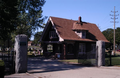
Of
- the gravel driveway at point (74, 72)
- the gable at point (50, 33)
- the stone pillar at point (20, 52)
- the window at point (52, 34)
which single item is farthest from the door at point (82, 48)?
the stone pillar at point (20, 52)

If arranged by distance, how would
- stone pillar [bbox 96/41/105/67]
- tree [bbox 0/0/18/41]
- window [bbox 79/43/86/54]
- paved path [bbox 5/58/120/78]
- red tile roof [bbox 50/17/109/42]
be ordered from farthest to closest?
window [bbox 79/43/86/54], red tile roof [bbox 50/17/109/42], tree [bbox 0/0/18/41], stone pillar [bbox 96/41/105/67], paved path [bbox 5/58/120/78]

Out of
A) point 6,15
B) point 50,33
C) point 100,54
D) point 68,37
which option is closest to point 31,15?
point 50,33

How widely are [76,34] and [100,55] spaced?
1410 cm

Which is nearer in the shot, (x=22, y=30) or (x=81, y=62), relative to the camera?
(x=81, y=62)

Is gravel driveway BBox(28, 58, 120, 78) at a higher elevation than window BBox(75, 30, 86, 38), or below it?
below

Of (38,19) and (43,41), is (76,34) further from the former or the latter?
(38,19)

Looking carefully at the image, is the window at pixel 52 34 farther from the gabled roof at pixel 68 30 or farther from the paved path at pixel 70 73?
the paved path at pixel 70 73

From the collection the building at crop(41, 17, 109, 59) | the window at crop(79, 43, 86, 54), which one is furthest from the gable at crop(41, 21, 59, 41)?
the window at crop(79, 43, 86, 54)

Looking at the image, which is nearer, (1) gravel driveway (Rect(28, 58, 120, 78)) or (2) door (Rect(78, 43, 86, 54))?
(1) gravel driveway (Rect(28, 58, 120, 78))

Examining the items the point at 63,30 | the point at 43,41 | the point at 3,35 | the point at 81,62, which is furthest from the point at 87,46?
the point at 3,35

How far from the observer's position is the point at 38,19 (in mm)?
37469

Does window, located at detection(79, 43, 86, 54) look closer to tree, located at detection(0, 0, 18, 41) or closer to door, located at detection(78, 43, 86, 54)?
door, located at detection(78, 43, 86, 54)

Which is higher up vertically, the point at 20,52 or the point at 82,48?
the point at 20,52

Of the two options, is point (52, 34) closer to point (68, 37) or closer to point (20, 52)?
point (68, 37)
